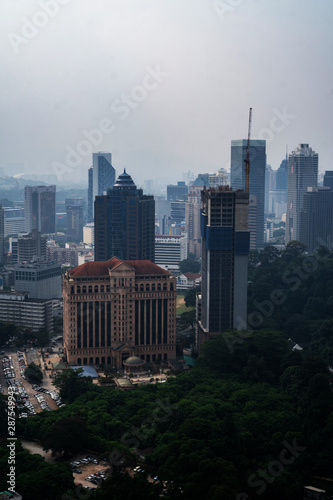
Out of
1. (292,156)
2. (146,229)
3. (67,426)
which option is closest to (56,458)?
(67,426)

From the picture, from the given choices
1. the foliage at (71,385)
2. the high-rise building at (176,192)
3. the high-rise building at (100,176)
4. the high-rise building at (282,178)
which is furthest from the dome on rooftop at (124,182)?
the high-rise building at (282,178)

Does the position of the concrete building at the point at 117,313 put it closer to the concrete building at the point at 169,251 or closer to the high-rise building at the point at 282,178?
the concrete building at the point at 169,251

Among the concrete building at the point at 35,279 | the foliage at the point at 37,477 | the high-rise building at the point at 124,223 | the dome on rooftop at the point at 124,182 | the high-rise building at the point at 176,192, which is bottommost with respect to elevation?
the foliage at the point at 37,477

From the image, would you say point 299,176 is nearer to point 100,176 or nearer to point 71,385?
point 100,176

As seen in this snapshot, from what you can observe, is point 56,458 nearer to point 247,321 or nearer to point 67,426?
point 67,426

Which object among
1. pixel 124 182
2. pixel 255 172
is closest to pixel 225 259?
pixel 124 182

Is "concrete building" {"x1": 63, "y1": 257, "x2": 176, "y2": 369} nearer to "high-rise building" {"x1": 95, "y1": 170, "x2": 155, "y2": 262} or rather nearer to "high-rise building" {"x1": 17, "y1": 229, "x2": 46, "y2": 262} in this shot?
"high-rise building" {"x1": 95, "y1": 170, "x2": 155, "y2": 262}
